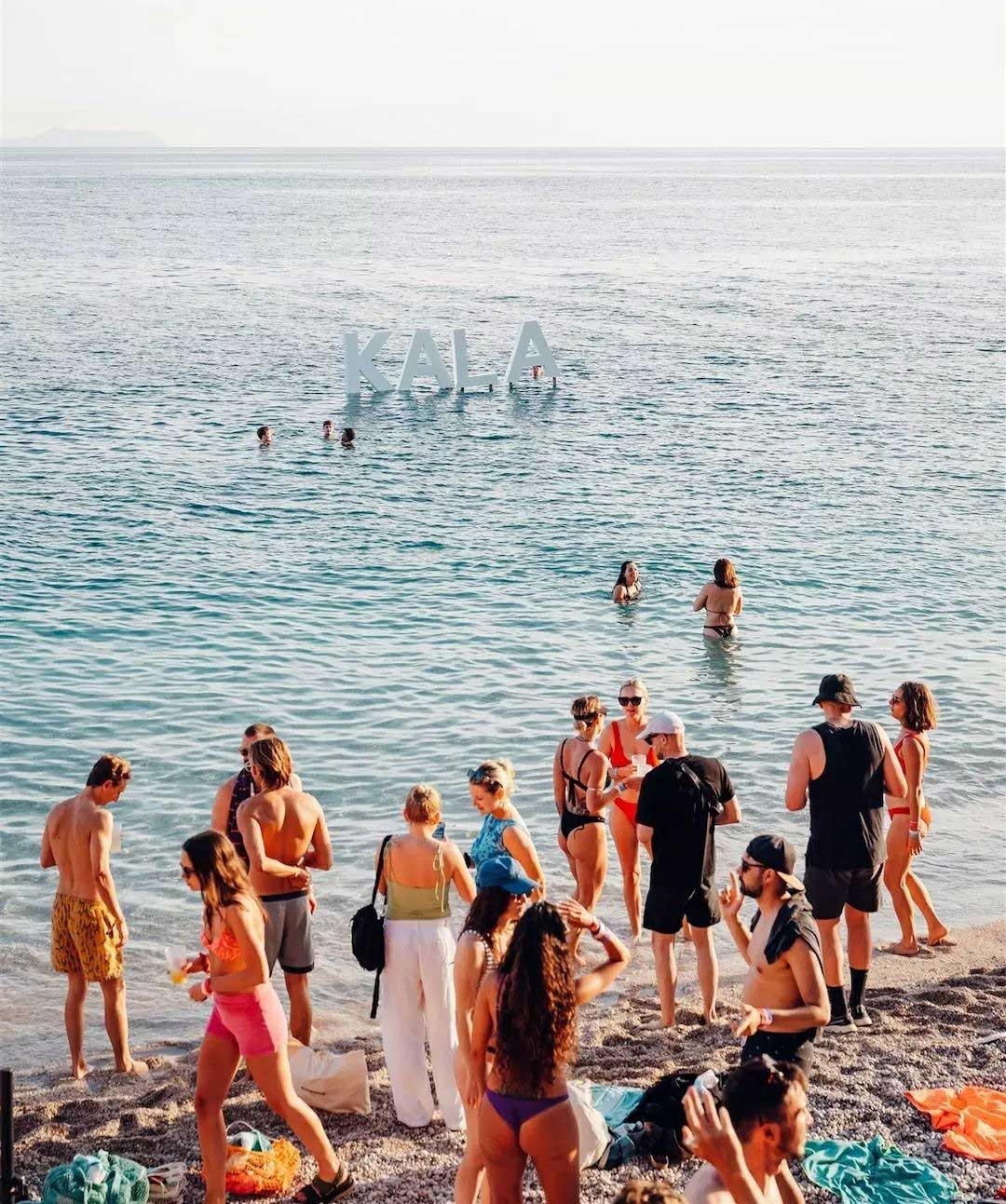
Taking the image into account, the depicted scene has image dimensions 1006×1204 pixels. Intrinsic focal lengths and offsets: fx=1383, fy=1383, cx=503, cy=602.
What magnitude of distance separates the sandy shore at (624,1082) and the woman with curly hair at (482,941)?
601 millimetres

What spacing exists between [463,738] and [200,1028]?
236 inches

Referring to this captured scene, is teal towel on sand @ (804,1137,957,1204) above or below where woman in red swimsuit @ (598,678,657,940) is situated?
below

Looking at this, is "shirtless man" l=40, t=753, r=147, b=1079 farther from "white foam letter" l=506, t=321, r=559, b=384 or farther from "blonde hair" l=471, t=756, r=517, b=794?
"white foam letter" l=506, t=321, r=559, b=384

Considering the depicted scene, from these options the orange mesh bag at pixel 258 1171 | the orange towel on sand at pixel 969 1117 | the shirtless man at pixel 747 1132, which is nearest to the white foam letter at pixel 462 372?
the orange towel on sand at pixel 969 1117

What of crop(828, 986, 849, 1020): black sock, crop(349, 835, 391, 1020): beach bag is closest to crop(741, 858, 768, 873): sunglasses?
crop(349, 835, 391, 1020): beach bag

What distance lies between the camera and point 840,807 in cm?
724

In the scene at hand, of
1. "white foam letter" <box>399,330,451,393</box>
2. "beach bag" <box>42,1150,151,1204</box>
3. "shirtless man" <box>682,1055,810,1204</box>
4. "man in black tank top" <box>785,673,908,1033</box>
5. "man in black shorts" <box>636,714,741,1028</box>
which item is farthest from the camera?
"white foam letter" <box>399,330,451,393</box>

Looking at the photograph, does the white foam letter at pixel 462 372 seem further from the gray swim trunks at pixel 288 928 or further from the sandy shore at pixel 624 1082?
the gray swim trunks at pixel 288 928

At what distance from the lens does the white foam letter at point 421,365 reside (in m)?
36.9

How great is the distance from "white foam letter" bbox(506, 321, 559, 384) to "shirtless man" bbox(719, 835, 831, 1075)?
3207 cm

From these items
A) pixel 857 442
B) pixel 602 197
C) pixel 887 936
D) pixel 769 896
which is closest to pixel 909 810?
pixel 887 936

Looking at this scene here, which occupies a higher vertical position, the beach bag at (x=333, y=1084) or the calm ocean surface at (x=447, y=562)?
the calm ocean surface at (x=447, y=562)

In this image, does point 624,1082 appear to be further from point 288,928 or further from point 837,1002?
point 288,928

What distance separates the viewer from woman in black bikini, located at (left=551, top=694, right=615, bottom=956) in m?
8.09
